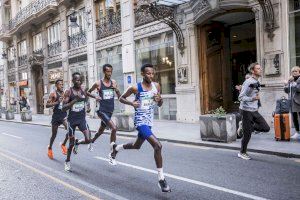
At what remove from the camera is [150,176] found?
23.4 feet

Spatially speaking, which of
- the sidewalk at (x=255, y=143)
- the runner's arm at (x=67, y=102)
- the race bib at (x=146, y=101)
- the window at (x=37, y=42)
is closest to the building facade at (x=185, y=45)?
the sidewalk at (x=255, y=143)

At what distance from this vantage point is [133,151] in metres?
10.4

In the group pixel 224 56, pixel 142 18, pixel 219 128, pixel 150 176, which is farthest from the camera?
pixel 142 18

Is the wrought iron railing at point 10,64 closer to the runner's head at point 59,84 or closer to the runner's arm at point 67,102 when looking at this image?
the runner's head at point 59,84

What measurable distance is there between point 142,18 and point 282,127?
38.4 ft

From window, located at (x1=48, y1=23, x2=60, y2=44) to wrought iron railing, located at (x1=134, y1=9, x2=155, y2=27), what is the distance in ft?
39.2

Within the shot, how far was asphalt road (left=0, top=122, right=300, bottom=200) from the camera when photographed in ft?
19.3

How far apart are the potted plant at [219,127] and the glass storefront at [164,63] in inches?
287

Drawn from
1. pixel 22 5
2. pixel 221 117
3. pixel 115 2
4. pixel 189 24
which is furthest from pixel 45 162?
pixel 22 5

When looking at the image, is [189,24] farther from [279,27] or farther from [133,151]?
[133,151]

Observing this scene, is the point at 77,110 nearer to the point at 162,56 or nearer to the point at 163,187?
the point at 163,187

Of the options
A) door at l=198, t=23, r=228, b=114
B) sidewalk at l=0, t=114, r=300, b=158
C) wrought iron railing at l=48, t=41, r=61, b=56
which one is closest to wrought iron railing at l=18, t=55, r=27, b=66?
wrought iron railing at l=48, t=41, r=61, b=56

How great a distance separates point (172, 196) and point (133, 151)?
4740mm

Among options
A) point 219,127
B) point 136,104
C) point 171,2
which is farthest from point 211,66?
point 136,104
